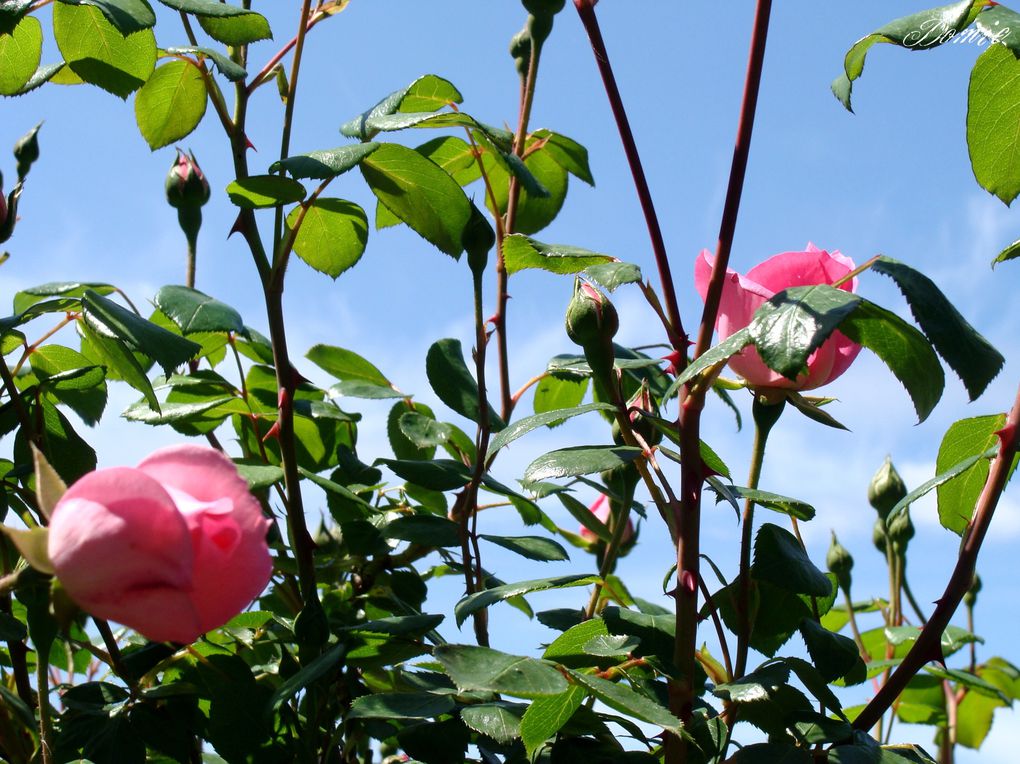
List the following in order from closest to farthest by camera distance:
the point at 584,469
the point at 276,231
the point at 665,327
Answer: the point at 584,469, the point at 665,327, the point at 276,231

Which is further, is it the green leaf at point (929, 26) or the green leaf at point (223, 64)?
the green leaf at point (223, 64)

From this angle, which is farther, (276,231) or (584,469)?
(276,231)

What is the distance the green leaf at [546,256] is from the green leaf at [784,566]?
28 cm

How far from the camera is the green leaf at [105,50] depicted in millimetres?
1053

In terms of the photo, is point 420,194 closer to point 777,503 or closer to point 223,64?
point 223,64

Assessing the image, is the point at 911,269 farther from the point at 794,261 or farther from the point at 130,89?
the point at 130,89

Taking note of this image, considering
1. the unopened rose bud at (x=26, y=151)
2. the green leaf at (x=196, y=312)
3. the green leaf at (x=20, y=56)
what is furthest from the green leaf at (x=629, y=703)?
the unopened rose bud at (x=26, y=151)

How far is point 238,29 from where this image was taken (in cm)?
101

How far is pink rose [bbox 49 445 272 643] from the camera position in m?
0.46

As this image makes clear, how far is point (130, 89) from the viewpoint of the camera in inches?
41.5

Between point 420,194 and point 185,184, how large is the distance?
1.68 feet

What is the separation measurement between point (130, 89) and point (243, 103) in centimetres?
12

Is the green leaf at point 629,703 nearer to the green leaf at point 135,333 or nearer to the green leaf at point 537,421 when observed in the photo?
the green leaf at point 537,421

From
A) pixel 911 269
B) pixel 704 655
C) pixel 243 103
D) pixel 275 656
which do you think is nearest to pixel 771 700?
pixel 704 655
